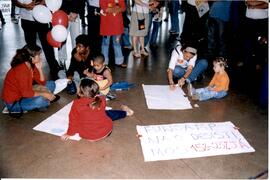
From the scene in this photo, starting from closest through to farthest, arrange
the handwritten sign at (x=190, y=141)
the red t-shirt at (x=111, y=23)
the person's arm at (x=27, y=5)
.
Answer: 1. the handwritten sign at (x=190, y=141)
2. the person's arm at (x=27, y=5)
3. the red t-shirt at (x=111, y=23)

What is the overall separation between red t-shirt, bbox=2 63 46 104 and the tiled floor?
0.79ft

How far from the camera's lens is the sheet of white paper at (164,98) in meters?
3.90

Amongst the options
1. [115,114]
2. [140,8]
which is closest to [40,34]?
[140,8]

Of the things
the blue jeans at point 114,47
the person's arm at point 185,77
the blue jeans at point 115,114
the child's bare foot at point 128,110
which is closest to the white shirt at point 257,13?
the person's arm at point 185,77

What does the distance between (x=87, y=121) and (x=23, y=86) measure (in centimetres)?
95

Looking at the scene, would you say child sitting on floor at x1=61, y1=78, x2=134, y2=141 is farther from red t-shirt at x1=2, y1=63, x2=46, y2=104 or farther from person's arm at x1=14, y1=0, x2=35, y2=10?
person's arm at x1=14, y1=0, x2=35, y2=10

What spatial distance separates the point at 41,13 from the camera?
170 inches

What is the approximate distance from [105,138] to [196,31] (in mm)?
4226

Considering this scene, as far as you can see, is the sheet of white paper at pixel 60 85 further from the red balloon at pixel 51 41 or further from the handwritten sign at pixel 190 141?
the handwritten sign at pixel 190 141

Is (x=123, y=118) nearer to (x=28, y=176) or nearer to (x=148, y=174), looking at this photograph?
(x=148, y=174)

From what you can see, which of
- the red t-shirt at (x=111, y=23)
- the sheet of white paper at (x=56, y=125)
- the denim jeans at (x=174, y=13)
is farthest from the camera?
the denim jeans at (x=174, y=13)

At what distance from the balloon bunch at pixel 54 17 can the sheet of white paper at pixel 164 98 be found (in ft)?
4.38

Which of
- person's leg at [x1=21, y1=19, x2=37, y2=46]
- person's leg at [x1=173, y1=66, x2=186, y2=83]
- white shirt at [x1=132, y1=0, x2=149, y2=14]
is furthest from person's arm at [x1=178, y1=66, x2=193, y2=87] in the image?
person's leg at [x1=21, y1=19, x2=37, y2=46]

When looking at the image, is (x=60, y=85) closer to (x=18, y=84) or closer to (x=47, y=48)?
(x=18, y=84)
